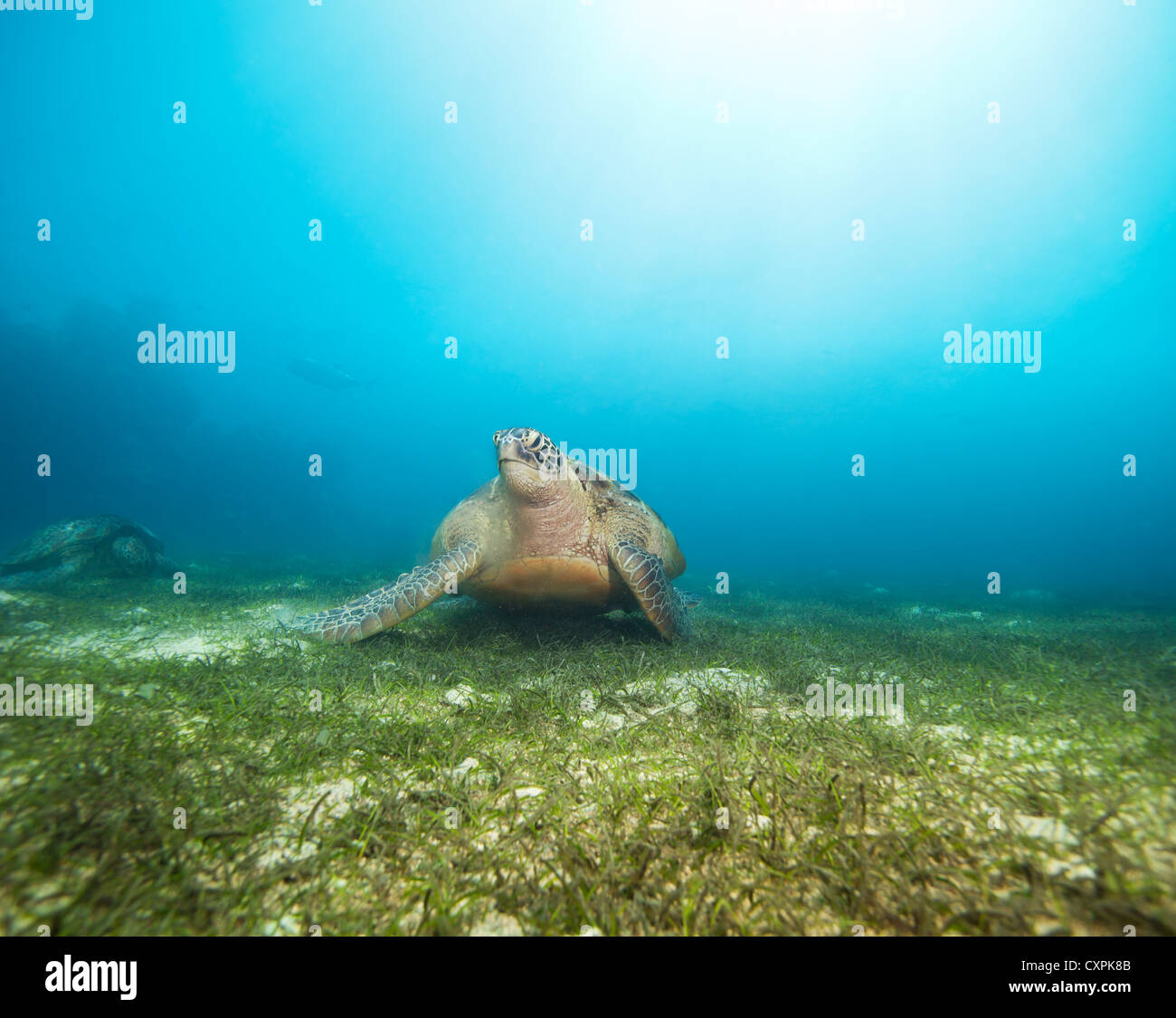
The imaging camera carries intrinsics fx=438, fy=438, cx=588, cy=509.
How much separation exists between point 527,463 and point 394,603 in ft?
6.40

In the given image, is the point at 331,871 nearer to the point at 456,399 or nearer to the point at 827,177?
the point at 827,177

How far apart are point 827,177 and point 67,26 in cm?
8269

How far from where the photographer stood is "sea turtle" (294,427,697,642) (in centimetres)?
454

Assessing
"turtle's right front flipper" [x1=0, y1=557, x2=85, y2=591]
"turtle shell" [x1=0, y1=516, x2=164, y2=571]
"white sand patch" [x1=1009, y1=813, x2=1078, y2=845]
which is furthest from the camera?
"turtle shell" [x1=0, y1=516, x2=164, y2=571]

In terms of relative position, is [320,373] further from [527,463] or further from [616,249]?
[527,463]

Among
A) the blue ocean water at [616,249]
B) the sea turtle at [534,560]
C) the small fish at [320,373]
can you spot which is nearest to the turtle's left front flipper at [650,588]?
the sea turtle at [534,560]

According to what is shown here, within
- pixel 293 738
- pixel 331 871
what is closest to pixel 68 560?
pixel 293 738

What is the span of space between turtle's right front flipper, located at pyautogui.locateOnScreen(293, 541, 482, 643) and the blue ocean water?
21502 millimetres

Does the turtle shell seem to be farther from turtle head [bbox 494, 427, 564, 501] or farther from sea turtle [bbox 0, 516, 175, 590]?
turtle head [bbox 494, 427, 564, 501]

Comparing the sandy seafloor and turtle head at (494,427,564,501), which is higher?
turtle head at (494,427,564,501)

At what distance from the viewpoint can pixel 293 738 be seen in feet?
7.70

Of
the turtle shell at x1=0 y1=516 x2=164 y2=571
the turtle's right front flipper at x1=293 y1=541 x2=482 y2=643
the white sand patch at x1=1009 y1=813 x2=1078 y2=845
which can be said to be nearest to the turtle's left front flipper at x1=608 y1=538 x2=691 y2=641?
the turtle's right front flipper at x1=293 y1=541 x2=482 y2=643

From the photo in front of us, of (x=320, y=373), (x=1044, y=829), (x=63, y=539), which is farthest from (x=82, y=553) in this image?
(x=320, y=373)

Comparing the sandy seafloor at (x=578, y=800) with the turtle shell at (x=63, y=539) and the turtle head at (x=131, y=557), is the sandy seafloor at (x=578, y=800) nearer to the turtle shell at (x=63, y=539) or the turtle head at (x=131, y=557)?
the turtle head at (x=131, y=557)
